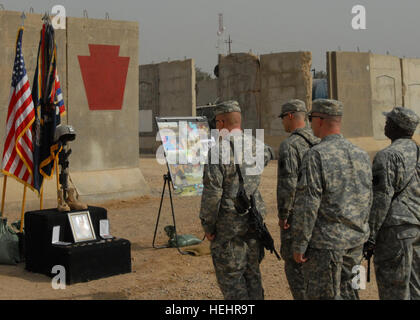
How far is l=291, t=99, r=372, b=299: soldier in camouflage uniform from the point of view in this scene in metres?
3.05

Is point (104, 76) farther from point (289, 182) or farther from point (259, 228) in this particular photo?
point (259, 228)

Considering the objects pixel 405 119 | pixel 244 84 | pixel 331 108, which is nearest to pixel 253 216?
pixel 331 108

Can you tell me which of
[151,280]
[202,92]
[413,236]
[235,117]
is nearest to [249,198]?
[235,117]

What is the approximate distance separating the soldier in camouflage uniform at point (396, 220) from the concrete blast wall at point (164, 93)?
17.2 m

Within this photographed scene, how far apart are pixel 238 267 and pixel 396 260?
1.17m

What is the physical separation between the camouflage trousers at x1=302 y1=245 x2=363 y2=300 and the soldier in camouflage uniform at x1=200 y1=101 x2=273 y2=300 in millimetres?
612

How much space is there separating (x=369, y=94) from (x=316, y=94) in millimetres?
3084

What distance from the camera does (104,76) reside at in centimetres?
1062

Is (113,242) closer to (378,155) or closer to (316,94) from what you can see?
(378,155)

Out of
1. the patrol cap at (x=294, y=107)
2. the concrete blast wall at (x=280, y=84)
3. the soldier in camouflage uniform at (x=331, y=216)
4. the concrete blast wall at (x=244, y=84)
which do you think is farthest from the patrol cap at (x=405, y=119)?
the concrete blast wall at (x=244, y=84)

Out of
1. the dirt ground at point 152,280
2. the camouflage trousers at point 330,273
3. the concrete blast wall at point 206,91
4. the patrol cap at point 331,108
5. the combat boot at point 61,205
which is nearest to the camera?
the camouflage trousers at point 330,273

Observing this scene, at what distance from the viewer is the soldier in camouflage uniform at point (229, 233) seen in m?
3.58

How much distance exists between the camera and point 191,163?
7234 millimetres

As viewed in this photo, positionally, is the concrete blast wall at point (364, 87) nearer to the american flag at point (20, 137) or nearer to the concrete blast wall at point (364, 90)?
the concrete blast wall at point (364, 90)
